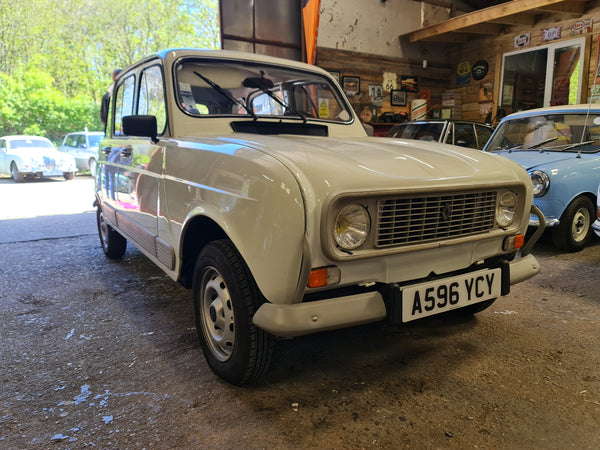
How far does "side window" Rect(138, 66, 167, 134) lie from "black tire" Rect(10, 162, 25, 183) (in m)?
12.2

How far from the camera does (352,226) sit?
1753mm

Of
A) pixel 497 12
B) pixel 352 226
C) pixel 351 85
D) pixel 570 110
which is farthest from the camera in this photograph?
pixel 351 85

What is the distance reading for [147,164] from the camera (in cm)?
286

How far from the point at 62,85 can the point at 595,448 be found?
2754cm

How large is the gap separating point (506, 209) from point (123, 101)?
314 cm

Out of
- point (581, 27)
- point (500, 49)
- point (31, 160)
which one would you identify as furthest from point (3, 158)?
point (581, 27)

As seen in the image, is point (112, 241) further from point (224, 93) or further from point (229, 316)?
point (229, 316)

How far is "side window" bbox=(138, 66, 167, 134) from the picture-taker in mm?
2744

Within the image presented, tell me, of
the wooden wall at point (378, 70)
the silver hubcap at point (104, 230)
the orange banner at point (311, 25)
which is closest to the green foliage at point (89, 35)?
the orange banner at point (311, 25)

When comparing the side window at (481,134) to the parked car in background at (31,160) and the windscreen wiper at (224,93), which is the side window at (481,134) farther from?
the parked car in background at (31,160)

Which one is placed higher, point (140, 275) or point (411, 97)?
point (411, 97)

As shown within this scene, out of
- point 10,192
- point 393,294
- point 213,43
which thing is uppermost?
point 213,43

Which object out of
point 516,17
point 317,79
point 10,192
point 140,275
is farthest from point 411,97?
point 10,192

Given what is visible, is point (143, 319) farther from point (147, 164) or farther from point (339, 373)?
point (339, 373)
